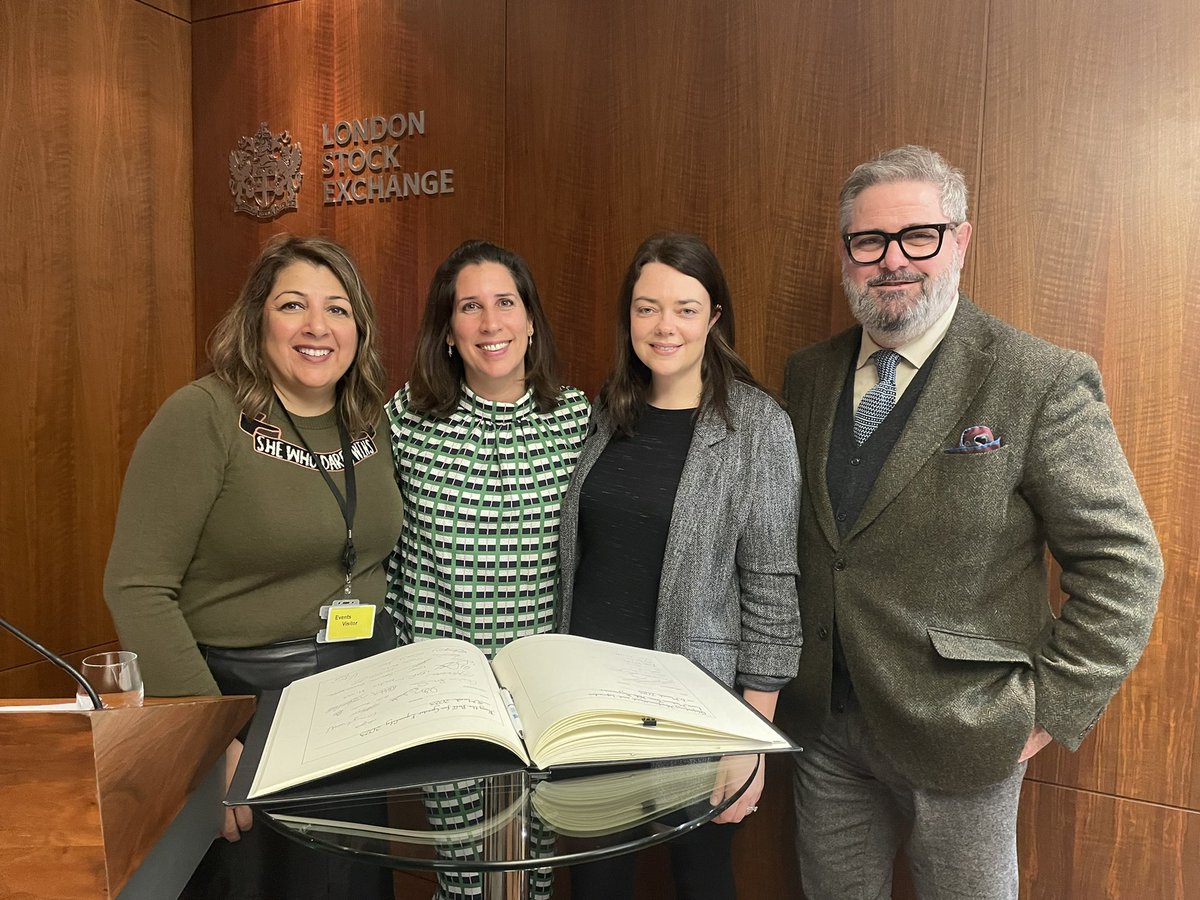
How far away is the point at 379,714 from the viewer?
113 centimetres

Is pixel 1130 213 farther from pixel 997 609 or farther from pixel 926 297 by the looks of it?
pixel 997 609

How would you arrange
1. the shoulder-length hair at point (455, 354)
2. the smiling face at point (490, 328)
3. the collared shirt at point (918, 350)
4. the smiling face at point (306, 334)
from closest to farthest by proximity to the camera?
the collared shirt at point (918, 350), the smiling face at point (306, 334), the smiling face at point (490, 328), the shoulder-length hair at point (455, 354)

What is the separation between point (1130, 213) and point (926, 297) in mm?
699

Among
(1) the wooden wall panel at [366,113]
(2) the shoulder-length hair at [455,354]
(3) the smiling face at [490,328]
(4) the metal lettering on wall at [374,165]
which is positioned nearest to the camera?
(3) the smiling face at [490,328]

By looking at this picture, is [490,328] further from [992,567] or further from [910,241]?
[992,567]

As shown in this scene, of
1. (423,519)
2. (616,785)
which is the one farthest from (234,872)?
(616,785)

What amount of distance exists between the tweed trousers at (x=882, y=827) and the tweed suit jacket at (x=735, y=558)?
26 cm

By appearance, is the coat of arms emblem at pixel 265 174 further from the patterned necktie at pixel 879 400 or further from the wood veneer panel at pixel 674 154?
the patterned necktie at pixel 879 400

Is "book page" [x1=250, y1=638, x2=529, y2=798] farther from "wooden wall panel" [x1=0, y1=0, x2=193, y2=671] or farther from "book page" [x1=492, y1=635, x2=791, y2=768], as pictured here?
"wooden wall panel" [x1=0, y1=0, x2=193, y2=671]

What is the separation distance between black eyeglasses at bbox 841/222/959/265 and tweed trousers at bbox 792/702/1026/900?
101 centimetres

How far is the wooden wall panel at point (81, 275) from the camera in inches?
128

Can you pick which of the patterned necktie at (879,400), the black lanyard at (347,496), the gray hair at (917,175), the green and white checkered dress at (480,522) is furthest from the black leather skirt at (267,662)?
the gray hair at (917,175)

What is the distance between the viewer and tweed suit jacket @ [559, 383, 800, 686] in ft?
6.61

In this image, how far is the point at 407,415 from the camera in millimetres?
2332
